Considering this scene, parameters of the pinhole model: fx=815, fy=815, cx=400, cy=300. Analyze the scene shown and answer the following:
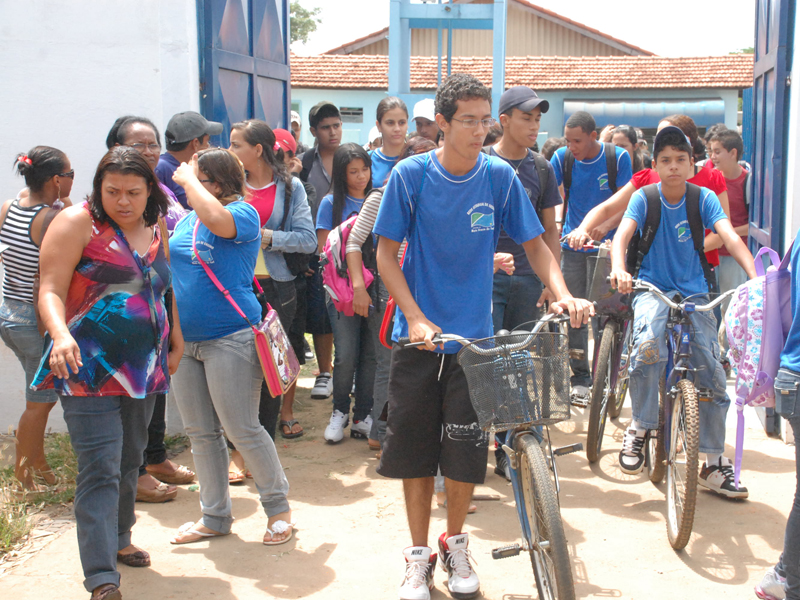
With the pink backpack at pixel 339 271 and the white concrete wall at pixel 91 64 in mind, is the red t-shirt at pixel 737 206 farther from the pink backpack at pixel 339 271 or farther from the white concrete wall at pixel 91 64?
the white concrete wall at pixel 91 64

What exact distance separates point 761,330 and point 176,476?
347 cm

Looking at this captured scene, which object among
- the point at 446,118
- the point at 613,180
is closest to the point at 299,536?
the point at 446,118

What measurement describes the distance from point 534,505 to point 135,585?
6.25ft

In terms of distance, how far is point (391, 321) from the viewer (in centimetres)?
376

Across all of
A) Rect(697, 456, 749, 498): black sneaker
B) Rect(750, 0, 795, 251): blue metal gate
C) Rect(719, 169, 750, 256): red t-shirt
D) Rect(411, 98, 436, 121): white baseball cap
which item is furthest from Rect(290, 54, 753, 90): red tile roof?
Rect(697, 456, 749, 498): black sneaker

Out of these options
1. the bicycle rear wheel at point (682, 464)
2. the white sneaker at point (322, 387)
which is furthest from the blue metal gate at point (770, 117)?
the white sneaker at point (322, 387)

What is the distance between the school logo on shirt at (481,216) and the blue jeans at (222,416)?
132 centimetres

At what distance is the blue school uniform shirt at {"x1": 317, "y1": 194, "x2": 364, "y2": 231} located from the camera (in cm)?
562

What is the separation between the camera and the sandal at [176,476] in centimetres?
500

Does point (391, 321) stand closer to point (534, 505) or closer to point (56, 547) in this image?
point (534, 505)

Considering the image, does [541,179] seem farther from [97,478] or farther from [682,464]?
[97,478]

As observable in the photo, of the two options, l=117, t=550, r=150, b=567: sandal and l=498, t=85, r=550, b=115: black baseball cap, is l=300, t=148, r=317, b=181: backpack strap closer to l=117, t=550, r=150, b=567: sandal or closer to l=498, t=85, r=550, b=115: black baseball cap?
l=498, t=85, r=550, b=115: black baseball cap

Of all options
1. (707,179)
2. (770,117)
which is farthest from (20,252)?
(770,117)

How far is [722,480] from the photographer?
4.70 m
